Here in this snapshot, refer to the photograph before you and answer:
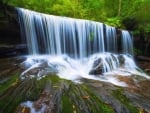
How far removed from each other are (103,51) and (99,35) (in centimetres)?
100

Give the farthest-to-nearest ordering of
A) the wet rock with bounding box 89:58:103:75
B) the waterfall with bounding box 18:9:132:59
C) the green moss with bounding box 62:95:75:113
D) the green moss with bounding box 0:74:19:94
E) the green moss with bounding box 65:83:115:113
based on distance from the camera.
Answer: the waterfall with bounding box 18:9:132:59 → the wet rock with bounding box 89:58:103:75 → the green moss with bounding box 0:74:19:94 → the green moss with bounding box 65:83:115:113 → the green moss with bounding box 62:95:75:113

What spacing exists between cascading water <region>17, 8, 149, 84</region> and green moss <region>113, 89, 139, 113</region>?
2.15m

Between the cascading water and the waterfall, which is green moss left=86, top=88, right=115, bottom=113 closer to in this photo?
the cascading water

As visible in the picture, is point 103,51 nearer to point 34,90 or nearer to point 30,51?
point 30,51

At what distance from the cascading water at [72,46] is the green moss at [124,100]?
7.05 feet

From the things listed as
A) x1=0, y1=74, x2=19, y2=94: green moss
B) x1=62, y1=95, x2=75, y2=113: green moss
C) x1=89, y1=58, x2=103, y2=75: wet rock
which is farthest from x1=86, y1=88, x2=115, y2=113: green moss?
x1=89, y1=58, x2=103, y2=75: wet rock

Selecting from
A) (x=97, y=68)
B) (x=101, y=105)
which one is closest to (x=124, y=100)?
(x=101, y=105)

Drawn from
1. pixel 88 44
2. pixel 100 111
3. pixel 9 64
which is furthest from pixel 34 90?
pixel 88 44

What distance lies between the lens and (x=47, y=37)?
478 inches

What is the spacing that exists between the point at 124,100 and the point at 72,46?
6.64m

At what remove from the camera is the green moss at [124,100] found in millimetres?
6201

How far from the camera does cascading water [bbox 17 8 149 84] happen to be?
34.2 ft

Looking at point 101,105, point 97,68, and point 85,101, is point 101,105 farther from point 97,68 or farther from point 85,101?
point 97,68

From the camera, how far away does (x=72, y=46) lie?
42.5ft
